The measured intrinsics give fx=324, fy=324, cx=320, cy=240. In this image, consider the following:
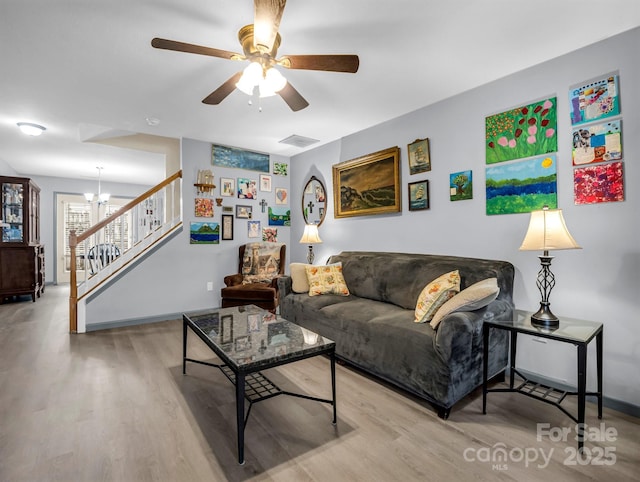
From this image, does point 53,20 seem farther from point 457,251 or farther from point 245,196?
point 457,251

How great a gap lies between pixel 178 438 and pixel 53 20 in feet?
8.65

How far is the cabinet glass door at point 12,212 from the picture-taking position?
524 centimetres

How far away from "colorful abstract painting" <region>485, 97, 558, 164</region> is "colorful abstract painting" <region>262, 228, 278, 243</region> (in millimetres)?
3309

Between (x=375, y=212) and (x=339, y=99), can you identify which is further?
(x=375, y=212)

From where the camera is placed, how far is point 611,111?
2189 millimetres

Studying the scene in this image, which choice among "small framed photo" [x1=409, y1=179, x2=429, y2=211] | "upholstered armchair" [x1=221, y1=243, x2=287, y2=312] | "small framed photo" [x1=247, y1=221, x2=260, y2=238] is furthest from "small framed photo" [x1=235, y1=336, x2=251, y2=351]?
"small framed photo" [x1=247, y1=221, x2=260, y2=238]

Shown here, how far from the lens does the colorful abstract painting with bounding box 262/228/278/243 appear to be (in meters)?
5.13

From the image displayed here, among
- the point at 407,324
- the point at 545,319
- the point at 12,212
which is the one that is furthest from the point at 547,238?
the point at 12,212

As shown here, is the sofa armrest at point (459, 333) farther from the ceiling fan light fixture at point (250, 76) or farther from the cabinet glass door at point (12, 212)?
the cabinet glass door at point (12, 212)

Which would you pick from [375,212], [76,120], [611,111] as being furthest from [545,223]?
[76,120]

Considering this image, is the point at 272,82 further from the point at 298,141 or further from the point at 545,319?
the point at 298,141

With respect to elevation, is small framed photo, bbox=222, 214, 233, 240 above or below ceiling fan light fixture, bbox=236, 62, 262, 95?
below

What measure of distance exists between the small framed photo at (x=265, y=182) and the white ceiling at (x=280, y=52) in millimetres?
1221

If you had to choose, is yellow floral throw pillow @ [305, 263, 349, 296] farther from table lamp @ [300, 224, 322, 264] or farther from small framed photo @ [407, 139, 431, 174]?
small framed photo @ [407, 139, 431, 174]
